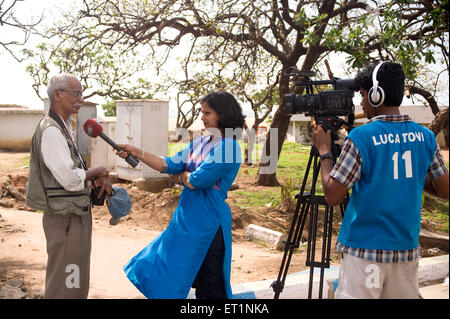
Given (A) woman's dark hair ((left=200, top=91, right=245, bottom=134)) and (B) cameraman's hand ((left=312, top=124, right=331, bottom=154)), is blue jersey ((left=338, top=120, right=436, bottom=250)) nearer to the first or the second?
(B) cameraman's hand ((left=312, top=124, right=331, bottom=154))

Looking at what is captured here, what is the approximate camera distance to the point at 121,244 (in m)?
6.41

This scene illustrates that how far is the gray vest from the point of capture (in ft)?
9.40

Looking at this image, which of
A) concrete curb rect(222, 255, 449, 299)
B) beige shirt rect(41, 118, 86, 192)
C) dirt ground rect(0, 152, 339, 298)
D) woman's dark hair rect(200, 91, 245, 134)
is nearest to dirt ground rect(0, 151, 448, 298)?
dirt ground rect(0, 152, 339, 298)

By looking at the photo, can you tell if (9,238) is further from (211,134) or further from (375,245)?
(375,245)

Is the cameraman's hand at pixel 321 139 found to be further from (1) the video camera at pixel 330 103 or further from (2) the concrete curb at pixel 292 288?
(2) the concrete curb at pixel 292 288

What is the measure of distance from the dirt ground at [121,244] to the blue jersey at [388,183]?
2.64 metres

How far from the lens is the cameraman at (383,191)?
227 cm

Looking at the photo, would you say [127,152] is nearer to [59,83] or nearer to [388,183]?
[59,83]

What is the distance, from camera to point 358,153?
7.45 ft

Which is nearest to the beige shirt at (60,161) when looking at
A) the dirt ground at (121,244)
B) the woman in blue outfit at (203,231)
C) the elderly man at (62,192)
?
the elderly man at (62,192)

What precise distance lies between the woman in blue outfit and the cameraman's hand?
502mm

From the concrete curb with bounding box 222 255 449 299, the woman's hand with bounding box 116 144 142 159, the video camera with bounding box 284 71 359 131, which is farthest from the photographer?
the concrete curb with bounding box 222 255 449 299

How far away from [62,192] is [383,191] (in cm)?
183

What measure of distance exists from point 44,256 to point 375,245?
4.42 metres
